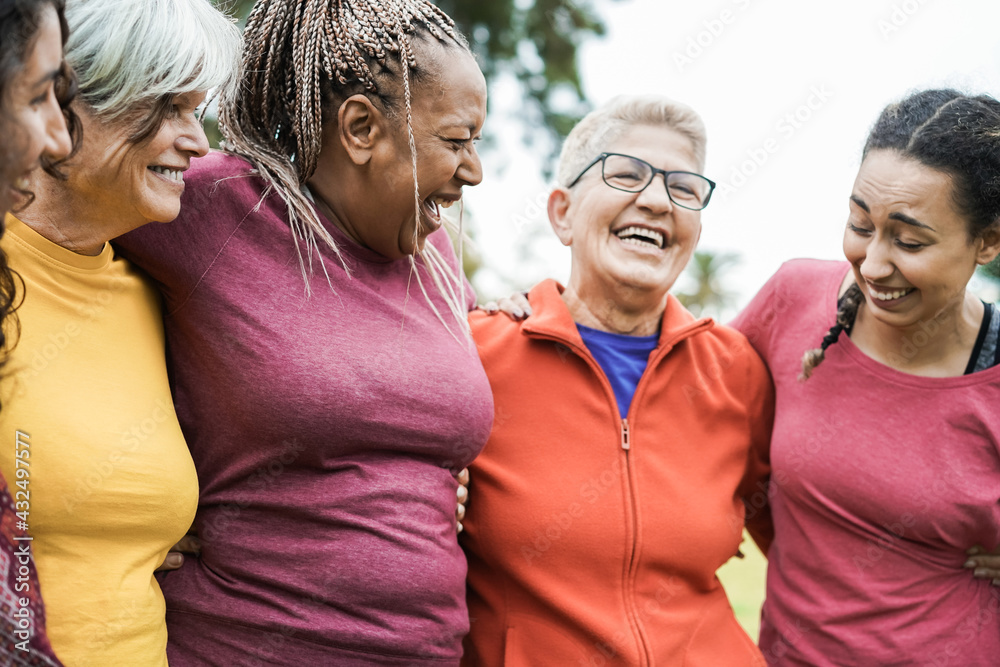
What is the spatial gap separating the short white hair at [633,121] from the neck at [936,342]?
896 mm

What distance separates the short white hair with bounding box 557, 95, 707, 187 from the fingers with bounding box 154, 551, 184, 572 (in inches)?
74.3

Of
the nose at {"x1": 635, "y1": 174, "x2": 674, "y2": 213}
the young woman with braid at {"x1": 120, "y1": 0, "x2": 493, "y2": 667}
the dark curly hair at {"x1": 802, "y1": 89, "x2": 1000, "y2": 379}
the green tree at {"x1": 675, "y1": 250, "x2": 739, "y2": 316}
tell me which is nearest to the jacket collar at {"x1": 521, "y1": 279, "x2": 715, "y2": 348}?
the nose at {"x1": 635, "y1": 174, "x2": 674, "y2": 213}

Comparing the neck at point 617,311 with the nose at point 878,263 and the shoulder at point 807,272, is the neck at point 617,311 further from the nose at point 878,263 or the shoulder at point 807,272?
the nose at point 878,263

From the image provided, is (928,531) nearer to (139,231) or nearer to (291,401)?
(291,401)

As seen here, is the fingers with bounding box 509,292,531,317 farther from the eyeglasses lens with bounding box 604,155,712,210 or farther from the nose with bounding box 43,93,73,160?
the nose with bounding box 43,93,73,160

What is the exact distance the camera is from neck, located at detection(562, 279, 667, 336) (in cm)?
299

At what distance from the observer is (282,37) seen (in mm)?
2285

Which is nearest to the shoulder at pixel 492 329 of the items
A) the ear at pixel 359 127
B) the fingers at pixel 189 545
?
the ear at pixel 359 127

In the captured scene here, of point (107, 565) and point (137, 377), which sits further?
point (137, 377)

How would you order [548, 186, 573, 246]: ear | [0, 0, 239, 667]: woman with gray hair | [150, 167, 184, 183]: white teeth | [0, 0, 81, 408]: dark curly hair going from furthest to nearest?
1. [548, 186, 573, 246]: ear
2. [150, 167, 184, 183]: white teeth
3. [0, 0, 239, 667]: woman with gray hair
4. [0, 0, 81, 408]: dark curly hair

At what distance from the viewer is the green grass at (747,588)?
8.62 metres

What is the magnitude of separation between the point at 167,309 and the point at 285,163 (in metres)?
0.50

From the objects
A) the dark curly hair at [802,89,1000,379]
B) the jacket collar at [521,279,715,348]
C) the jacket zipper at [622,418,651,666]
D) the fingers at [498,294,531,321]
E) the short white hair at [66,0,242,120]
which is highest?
the dark curly hair at [802,89,1000,379]

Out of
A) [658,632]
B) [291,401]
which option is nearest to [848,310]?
[658,632]
